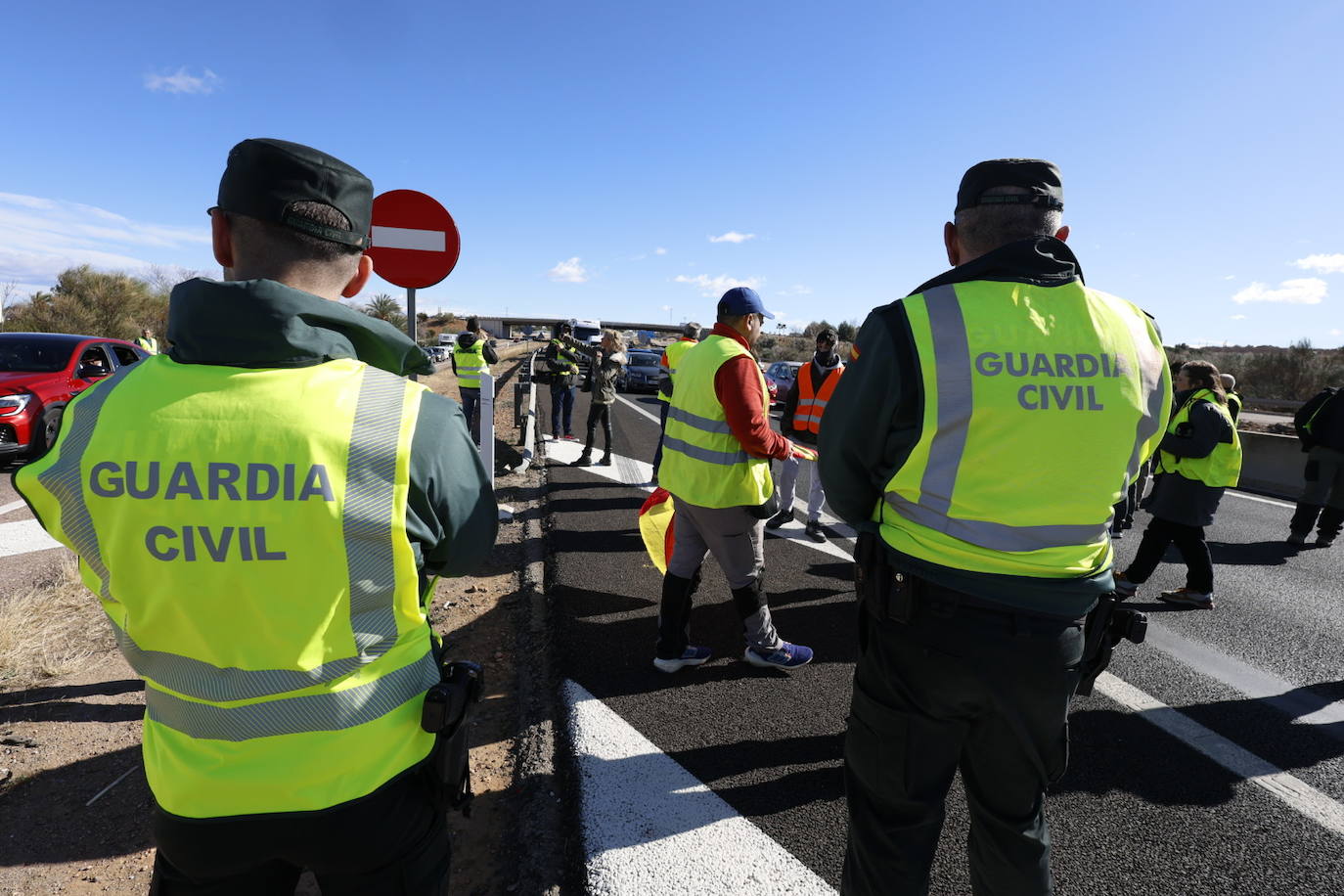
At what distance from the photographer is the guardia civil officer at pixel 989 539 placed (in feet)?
5.92

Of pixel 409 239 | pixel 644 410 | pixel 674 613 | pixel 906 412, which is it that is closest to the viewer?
pixel 906 412

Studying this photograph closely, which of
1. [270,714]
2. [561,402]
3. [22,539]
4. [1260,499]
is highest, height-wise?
[270,714]

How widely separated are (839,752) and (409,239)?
373 centimetres

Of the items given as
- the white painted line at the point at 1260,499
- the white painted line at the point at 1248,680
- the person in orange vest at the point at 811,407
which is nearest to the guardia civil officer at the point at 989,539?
the white painted line at the point at 1248,680

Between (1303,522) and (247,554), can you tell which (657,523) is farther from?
(1303,522)

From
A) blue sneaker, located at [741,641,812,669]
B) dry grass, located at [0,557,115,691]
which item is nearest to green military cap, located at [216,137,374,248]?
blue sneaker, located at [741,641,812,669]

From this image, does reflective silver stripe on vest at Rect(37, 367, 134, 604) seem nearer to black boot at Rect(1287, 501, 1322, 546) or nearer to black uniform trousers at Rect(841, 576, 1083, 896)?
black uniform trousers at Rect(841, 576, 1083, 896)

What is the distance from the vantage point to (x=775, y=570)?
5.82 meters

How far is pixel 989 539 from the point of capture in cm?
182

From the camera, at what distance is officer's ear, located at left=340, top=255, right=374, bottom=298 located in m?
1.58

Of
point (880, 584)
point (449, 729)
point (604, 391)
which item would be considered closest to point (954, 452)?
point (880, 584)

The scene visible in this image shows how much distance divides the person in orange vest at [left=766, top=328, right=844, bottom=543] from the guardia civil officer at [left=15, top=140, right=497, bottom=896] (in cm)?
572

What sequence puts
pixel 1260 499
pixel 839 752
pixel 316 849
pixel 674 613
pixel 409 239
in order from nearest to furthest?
pixel 316 849, pixel 839 752, pixel 674 613, pixel 409 239, pixel 1260 499

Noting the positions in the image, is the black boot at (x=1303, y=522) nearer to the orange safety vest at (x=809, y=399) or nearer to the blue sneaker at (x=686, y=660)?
the orange safety vest at (x=809, y=399)
